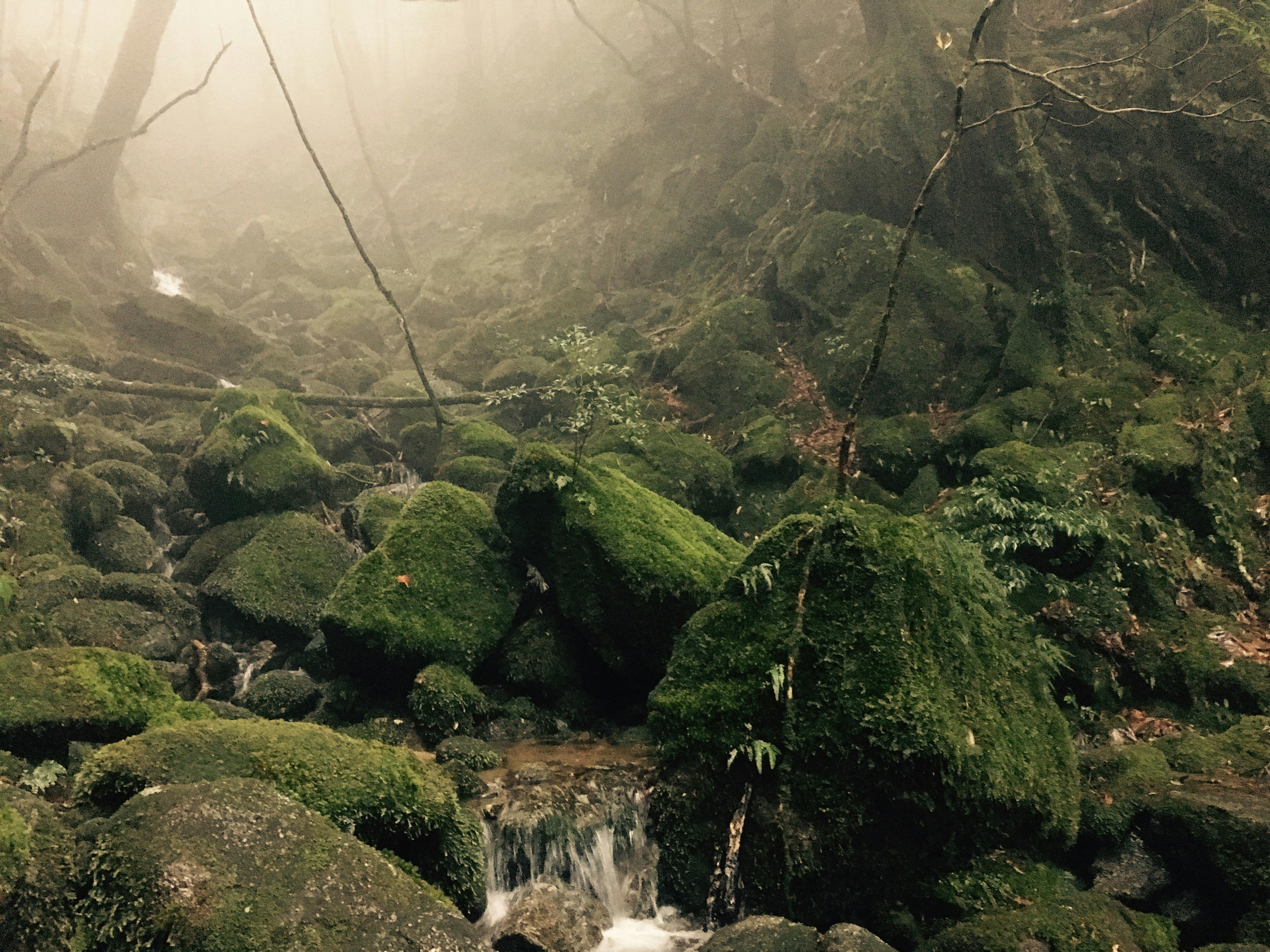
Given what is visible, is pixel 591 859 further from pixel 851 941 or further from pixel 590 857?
pixel 851 941

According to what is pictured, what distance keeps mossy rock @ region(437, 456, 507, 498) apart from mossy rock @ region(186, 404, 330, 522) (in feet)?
6.76

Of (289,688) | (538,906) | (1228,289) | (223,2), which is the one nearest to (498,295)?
(289,688)

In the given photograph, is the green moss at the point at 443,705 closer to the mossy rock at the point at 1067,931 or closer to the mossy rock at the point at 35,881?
the mossy rock at the point at 35,881

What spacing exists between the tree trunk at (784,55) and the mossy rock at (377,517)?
49.9 ft

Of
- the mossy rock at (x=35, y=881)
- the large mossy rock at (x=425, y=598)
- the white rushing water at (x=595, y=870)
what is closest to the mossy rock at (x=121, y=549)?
the large mossy rock at (x=425, y=598)

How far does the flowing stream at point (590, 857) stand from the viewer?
5754 millimetres

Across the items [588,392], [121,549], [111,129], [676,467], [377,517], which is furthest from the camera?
[111,129]

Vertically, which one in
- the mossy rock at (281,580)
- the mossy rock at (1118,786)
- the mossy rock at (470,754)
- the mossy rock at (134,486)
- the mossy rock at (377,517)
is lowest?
the mossy rock at (470,754)

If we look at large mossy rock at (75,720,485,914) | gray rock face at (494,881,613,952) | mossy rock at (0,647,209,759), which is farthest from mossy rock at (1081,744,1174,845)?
mossy rock at (0,647,209,759)

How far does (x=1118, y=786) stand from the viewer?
580cm

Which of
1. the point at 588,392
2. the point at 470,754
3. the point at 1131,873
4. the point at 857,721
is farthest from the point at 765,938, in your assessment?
the point at 588,392

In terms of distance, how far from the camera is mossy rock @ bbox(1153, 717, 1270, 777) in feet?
19.2

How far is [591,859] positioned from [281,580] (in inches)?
255

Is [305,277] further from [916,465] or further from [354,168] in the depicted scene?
[916,465]
